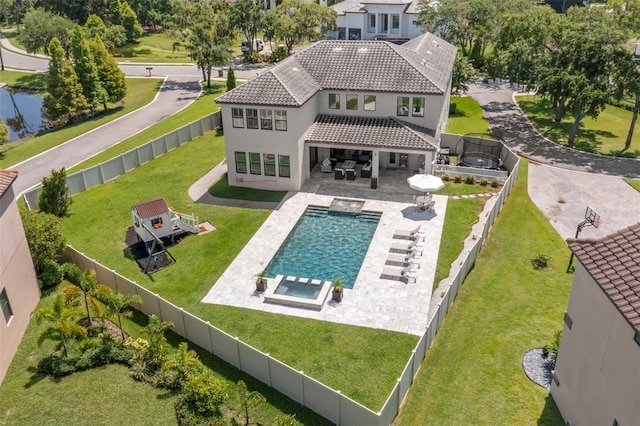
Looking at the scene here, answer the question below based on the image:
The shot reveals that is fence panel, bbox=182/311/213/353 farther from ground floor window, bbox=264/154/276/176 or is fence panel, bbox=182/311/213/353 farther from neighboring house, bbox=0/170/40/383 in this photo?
ground floor window, bbox=264/154/276/176

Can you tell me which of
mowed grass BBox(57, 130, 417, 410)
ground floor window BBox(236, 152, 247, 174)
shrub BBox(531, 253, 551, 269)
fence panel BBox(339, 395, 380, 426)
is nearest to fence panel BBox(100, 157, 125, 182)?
mowed grass BBox(57, 130, 417, 410)

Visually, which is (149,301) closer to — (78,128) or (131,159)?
(131,159)

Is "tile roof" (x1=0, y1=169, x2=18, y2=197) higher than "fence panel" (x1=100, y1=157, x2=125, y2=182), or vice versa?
"tile roof" (x1=0, y1=169, x2=18, y2=197)

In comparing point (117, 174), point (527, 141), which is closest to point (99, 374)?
point (117, 174)

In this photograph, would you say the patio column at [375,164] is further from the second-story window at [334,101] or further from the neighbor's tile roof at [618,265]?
the neighbor's tile roof at [618,265]

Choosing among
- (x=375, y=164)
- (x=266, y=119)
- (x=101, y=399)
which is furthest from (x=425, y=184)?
(x=101, y=399)

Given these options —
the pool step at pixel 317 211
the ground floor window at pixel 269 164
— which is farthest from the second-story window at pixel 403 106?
the ground floor window at pixel 269 164
